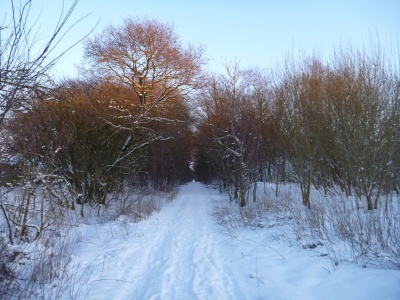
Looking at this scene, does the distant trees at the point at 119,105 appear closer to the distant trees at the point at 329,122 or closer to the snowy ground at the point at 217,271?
the distant trees at the point at 329,122

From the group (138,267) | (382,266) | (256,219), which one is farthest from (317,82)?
(138,267)

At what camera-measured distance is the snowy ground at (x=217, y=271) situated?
12.3ft

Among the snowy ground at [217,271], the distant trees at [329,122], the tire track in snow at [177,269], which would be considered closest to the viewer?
the snowy ground at [217,271]

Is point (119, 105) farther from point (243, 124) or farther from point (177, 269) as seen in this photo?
point (177, 269)

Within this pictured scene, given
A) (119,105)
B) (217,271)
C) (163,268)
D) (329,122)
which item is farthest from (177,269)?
(119,105)

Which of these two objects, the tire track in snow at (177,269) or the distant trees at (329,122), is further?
the distant trees at (329,122)

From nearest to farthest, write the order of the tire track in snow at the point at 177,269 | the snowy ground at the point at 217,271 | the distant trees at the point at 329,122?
the snowy ground at the point at 217,271 → the tire track in snow at the point at 177,269 → the distant trees at the point at 329,122

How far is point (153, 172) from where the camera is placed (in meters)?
23.5

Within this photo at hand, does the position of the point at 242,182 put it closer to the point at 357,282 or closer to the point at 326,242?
the point at 326,242

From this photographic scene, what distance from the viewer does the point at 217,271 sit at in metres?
5.02

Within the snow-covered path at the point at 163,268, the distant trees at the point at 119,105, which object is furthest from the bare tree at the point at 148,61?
the snow-covered path at the point at 163,268

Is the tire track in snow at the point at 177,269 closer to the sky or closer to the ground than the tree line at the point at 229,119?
closer to the ground

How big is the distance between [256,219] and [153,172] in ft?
51.3

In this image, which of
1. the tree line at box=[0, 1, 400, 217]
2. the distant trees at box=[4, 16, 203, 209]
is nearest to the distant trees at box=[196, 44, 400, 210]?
the tree line at box=[0, 1, 400, 217]
